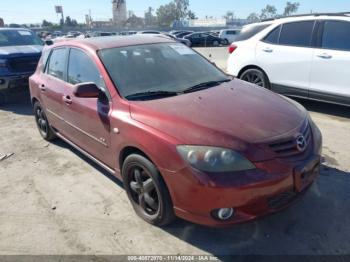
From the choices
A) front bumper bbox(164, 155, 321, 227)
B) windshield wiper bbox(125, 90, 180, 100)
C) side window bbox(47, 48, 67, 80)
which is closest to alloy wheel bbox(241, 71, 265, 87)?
windshield wiper bbox(125, 90, 180, 100)

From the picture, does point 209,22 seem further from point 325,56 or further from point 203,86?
point 203,86

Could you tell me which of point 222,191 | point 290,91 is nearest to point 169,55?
point 222,191

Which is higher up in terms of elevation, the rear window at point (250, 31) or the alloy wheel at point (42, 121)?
the rear window at point (250, 31)

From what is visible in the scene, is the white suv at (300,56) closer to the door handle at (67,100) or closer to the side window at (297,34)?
the side window at (297,34)

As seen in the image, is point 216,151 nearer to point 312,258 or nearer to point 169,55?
point 312,258

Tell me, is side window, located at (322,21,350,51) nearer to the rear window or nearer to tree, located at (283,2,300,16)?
the rear window

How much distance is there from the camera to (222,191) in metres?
2.42

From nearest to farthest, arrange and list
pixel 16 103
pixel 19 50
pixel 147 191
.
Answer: pixel 147 191
pixel 19 50
pixel 16 103

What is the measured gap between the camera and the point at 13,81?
7.62m

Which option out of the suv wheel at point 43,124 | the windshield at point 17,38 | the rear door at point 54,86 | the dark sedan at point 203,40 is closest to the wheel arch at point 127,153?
the rear door at point 54,86

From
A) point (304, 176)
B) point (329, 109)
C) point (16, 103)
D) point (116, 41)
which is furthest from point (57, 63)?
point (329, 109)

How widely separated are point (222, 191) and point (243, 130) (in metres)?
0.53

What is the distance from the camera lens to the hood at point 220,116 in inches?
102

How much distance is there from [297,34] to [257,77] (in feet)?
3.59
